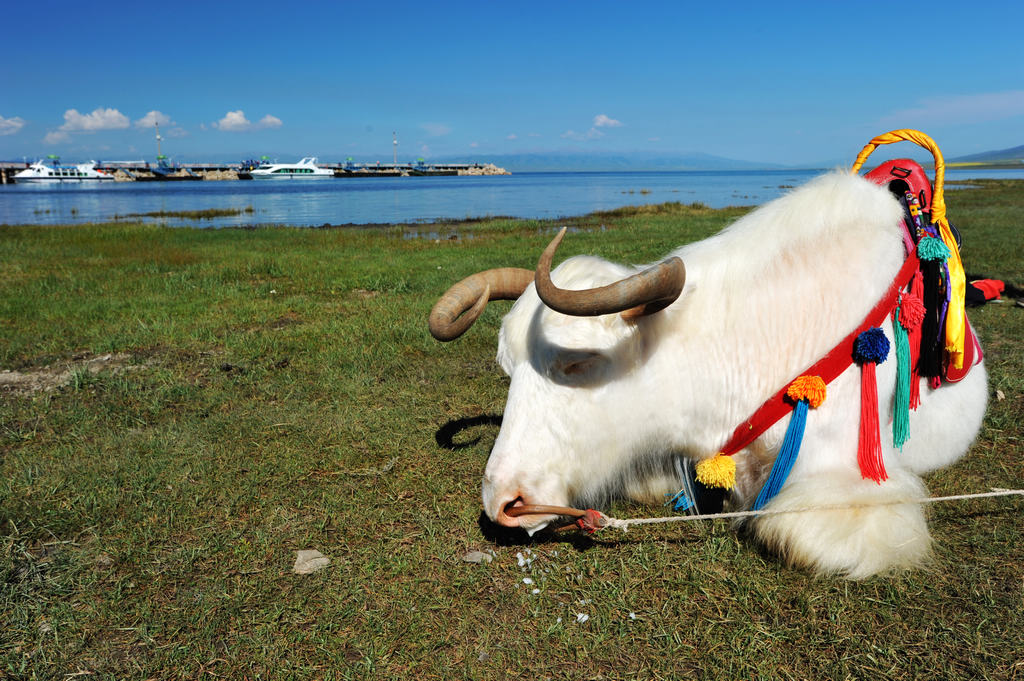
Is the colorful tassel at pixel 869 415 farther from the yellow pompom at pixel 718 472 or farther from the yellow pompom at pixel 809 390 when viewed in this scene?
the yellow pompom at pixel 718 472

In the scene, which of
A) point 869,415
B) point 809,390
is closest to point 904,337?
point 869,415

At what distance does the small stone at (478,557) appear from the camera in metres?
2.67

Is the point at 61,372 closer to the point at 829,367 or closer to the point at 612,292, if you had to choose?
the point at 612,292

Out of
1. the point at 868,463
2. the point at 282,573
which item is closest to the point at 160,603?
the point at 282,573

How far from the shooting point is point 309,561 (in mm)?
2711

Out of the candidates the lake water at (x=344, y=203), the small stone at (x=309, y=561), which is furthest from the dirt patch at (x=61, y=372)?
the lake water at (x=344, y=203)

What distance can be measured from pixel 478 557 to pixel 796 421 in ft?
4.71

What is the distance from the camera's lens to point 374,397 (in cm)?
469

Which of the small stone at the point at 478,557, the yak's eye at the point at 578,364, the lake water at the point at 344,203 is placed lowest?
the small stone at the point at 478,557

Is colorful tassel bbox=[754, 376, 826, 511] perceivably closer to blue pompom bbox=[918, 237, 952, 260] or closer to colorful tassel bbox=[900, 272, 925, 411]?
colorful tassel bbox=[900, 272, 925, 411]

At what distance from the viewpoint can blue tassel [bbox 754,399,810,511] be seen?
2332mm

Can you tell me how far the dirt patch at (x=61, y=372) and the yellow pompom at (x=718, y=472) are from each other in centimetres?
493

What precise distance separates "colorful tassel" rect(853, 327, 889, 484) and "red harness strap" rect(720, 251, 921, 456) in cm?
5

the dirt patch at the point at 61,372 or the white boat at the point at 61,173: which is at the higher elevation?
the white boat at the point at 61,173
